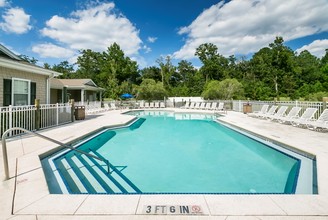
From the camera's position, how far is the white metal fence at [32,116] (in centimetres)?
646

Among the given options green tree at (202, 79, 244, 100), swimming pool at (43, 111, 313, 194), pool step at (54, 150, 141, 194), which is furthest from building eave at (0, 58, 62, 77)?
green tree at (202, 79, 244, 100)

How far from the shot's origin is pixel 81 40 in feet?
129

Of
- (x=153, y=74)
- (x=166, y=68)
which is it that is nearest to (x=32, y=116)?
(x=153, y=74)

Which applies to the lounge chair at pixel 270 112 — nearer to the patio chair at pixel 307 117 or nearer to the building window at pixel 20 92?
the patio chair at pixel 307 117

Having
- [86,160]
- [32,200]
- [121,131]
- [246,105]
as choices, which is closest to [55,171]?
[86,160]

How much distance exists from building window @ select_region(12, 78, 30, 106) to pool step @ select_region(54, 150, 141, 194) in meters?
5.05

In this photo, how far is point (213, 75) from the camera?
137 ft

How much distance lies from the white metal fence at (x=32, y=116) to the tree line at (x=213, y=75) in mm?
18640

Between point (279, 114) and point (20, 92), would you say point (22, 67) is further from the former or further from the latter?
point (279, 114)

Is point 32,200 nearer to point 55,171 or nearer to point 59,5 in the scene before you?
point 55,171

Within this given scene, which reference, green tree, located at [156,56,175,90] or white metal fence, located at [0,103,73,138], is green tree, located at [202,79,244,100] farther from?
white metal fence, located at [0,103,73,138]

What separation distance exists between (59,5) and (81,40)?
25862 millimetres

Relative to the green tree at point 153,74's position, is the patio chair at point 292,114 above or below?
below

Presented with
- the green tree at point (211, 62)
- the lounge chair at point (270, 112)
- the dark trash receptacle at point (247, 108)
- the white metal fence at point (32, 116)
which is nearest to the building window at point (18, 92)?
the white metal fence at point (32, 116)
